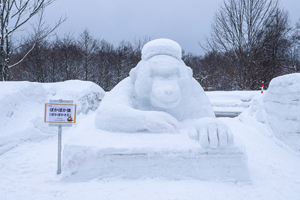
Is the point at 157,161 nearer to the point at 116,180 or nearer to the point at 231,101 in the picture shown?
the point at 116,180

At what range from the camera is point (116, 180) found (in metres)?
1.85

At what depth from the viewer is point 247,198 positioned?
63.2 inches

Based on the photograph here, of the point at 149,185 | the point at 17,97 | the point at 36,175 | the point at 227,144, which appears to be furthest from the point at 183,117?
the point at 17,97

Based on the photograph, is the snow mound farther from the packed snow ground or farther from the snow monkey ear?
the snow monkey ear

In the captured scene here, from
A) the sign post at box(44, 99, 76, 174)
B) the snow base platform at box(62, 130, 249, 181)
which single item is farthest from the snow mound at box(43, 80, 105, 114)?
the snow base platform at box(62, 130, 249, 181)

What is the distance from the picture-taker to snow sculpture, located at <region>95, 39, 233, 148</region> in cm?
196

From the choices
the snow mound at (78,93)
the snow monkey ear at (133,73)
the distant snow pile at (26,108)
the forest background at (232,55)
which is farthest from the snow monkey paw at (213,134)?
the forest background at (232,55)

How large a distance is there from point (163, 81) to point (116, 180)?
116 cm

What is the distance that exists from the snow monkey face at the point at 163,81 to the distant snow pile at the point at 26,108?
2.22m

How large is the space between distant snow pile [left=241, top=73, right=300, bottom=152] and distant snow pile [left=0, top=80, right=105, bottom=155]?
3.97m

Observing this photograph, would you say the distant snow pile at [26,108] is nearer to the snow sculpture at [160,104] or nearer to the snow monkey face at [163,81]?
the snow sculpture at [160,104]

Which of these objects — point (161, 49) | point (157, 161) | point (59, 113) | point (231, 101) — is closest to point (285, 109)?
point (161, 49)

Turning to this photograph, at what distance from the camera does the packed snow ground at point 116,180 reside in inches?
64.6

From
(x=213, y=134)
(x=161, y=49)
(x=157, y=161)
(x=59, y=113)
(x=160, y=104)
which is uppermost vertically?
(x=161, y=49)
